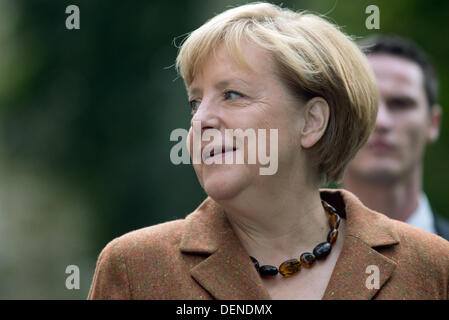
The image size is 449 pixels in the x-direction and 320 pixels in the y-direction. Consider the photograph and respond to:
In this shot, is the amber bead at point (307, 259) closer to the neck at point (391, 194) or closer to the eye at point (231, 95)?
the eye at point (231, 95)

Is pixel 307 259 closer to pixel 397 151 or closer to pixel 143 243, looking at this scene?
pixel 143 243

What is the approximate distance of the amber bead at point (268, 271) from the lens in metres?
3.04

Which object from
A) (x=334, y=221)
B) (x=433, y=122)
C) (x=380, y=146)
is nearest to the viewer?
(x=334, y=221)

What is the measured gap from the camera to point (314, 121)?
3.21 m

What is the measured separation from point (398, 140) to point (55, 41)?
803 cm

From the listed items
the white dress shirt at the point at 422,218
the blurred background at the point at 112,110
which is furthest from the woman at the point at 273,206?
the blurred background at the point at 112,110

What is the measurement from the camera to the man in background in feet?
16.9

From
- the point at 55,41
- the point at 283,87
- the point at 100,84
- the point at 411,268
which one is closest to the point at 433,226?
the point at 411,268

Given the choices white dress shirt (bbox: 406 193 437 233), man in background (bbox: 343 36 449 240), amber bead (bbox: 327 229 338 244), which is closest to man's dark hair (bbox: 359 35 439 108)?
man in background (bbox: 343 36 449 240)

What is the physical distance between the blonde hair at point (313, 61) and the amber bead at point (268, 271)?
574 mm

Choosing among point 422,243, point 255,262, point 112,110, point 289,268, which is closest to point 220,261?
point 255,262

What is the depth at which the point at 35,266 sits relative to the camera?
1373 cm

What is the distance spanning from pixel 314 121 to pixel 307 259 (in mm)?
602
